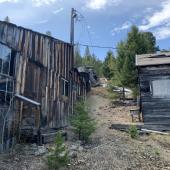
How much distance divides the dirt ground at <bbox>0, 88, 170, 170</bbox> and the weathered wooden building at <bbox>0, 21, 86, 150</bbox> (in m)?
1.91

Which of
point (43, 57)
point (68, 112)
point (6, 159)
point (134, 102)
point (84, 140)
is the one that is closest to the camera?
point (6, 159)

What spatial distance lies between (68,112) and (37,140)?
725 cm

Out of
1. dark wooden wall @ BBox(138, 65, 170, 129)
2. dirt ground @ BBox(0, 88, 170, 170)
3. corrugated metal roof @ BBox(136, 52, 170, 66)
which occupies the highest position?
corrugated metal roof @ BBox(136, 52, 170, 66)


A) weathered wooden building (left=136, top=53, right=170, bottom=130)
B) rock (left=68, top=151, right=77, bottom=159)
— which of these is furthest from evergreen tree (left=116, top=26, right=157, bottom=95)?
rock (left=68, top=151, right=77, bottom=159)

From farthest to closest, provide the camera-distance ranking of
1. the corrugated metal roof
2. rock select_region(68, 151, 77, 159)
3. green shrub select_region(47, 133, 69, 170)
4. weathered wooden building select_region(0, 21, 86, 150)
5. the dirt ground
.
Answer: the corrugated metal roof < weathered wooden building select_region(0, 21, 86, 150) < rock select_region(68, 151, 77, 159) < the dirt ground < green shrub select_region(47, 133, 69, 170)

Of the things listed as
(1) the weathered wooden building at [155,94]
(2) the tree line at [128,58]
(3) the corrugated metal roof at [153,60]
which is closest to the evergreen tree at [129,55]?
(2) the tree line at [128,58]

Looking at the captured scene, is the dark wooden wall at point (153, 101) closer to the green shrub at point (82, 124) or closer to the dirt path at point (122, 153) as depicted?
the dirt path at point (122, 153)

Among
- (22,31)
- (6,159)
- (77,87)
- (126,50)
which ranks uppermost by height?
(126,50)

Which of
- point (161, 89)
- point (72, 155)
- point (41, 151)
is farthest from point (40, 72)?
point (161, 89)

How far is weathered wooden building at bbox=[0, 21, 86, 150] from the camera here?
14.4 metres

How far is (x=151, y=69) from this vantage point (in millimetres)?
20297

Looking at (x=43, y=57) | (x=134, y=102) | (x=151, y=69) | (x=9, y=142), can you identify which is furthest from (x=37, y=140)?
(x=134, y=102)

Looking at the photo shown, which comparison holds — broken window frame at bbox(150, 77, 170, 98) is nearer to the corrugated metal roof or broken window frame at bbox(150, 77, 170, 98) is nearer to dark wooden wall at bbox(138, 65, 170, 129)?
dark wooden wall at bbox(138, 65, 170, 129)

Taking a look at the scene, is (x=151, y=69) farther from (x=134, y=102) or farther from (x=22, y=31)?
(x=134, y=102)
